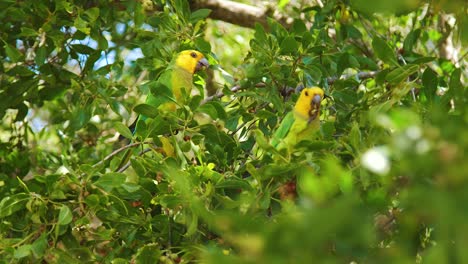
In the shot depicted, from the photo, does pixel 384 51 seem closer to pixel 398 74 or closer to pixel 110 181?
pixel 398 74

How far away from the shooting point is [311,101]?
2.52 metres

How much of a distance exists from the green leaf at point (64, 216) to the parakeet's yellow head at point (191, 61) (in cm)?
88

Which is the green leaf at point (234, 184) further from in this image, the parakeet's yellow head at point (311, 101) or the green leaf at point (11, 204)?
the green leaf at point (11, 204)

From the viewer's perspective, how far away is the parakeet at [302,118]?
244 cm

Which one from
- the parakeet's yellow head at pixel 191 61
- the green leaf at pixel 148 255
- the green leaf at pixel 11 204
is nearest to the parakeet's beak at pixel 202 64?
the parakeet's yellow head at pixel 191 61

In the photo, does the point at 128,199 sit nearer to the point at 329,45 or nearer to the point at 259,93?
the point at 259,93

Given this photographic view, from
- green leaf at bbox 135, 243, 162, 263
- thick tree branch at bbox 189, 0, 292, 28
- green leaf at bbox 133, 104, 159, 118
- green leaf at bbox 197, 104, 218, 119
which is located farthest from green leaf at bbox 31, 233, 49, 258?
thick tree branch at bbox 189, 0, 292, 28

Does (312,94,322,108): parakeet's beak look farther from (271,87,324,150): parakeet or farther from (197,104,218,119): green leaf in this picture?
(197,104,218,119): green leaf

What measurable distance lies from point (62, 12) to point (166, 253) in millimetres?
1353

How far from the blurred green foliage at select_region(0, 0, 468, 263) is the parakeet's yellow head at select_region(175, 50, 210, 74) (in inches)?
2.1

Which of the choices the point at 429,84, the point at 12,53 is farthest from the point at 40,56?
the point at 429,84

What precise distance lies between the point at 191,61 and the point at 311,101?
71 cm

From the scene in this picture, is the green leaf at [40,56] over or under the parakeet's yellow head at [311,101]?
under

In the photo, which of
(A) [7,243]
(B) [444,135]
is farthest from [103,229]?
(B) [444,135]
